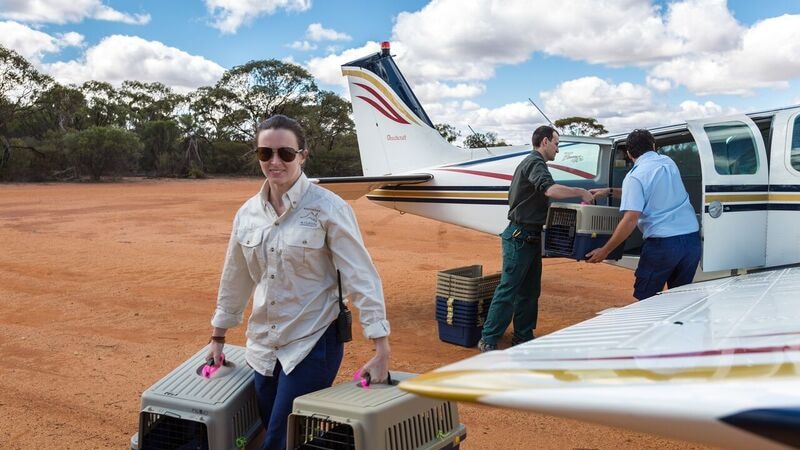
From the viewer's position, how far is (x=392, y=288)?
877cm

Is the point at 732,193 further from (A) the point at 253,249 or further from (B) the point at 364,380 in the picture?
(A) the point at 253,249

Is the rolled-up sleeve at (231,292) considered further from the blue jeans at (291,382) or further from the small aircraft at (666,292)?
the small aircraft at (666,292)

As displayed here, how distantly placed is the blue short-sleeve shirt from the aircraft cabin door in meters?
0.46

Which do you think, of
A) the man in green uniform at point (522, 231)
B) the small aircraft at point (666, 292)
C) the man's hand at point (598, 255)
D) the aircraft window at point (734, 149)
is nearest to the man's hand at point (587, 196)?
the man in green uniform at point (522, 231)

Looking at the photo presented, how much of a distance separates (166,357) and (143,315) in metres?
1.69

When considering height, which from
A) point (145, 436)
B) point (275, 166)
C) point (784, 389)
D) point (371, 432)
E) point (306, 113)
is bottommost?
point (145, 436)

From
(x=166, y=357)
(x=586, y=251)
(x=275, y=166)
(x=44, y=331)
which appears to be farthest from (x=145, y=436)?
(x=44, y=331)

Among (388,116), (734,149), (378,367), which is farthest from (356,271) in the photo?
(388,116)

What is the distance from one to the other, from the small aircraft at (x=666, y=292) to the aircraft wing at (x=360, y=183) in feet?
0.06

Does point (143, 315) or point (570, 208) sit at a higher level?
point (570, 208)

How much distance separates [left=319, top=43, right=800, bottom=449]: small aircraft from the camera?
1.38 m

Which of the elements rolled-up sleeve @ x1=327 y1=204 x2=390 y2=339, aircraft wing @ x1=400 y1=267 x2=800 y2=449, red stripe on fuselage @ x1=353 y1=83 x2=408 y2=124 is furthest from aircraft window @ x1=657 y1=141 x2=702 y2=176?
rolled-up sleeve @ x1=327 y1=204 x2=390 y2=339

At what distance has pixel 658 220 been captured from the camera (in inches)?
185

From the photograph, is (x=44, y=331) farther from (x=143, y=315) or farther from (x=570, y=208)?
(x=570, y=208)
